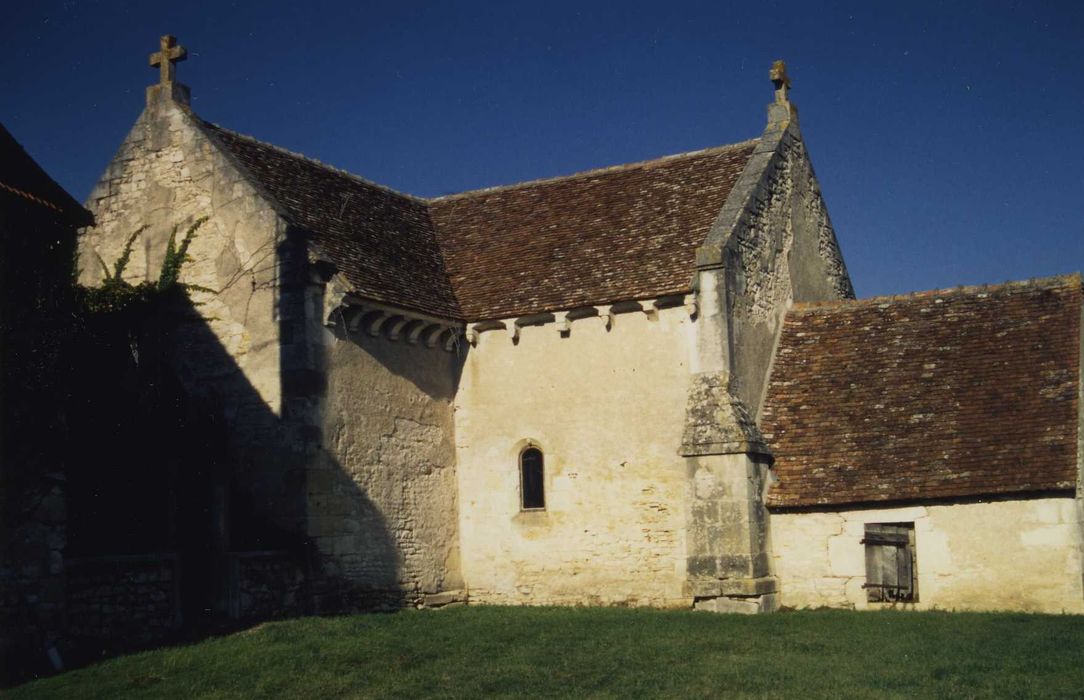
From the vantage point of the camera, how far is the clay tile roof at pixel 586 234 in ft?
67.1

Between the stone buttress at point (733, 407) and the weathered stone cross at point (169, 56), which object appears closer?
the stone buttress at point (733, 407)

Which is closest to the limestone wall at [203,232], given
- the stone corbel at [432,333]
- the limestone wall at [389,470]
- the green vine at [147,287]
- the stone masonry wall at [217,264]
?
the stone masonry wall at [217,264]

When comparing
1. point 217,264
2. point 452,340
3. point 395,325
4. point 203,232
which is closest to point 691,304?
point 452,340

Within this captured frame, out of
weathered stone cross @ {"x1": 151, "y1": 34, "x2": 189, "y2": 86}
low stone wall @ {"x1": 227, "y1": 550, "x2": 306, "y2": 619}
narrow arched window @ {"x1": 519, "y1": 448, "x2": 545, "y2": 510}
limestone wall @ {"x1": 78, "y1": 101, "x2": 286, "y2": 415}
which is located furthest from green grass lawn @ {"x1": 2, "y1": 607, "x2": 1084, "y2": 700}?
weathered stone cross @ {"x1": 151, "y1": 34, "x2": 189, "y2": 86}

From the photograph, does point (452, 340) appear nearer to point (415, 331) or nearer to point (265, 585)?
point (415, 331)

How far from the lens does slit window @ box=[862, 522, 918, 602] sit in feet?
60.8

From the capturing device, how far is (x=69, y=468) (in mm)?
16875

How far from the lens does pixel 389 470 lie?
1984 cm

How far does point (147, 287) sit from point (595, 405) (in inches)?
291

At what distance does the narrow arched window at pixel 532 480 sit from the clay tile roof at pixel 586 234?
7.85 ft

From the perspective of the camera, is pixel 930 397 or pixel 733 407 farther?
pixel 930 397

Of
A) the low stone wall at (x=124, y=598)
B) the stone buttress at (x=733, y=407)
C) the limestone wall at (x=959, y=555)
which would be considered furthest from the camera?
the stone buttress at (x=733, y=407)

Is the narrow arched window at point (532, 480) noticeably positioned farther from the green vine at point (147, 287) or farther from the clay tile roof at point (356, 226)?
the green vine at point (147, 287)

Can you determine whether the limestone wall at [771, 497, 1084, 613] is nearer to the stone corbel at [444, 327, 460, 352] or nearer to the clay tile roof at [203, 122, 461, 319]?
the stone corbel at [444, 327, 460, 352]
